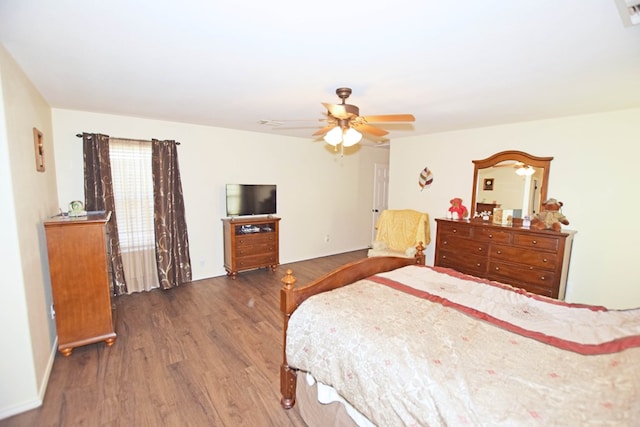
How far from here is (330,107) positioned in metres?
2.19

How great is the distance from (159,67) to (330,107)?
1278 millimetres

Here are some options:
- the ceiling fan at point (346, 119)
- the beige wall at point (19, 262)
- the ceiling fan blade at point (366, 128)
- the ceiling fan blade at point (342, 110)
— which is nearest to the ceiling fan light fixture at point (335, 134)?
the ceiling fan at point (346, 119)

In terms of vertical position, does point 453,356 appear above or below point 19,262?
below

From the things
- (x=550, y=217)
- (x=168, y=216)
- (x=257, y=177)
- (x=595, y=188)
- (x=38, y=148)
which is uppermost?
(x=38, y=148)

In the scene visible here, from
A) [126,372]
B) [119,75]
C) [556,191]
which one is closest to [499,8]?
[119,75]

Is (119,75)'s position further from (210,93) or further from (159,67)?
(210,93)

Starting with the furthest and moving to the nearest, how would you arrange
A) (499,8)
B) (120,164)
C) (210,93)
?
(120,164), (210,93), (499,8)

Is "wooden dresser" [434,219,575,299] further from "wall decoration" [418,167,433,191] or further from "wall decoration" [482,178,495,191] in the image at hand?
"wall decoration" [418,167,433,191]

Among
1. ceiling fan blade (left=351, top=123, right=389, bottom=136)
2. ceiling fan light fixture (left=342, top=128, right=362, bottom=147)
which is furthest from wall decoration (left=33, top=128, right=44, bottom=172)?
ceiling fan blade (left=351, top=123, right=389, bottom=136)

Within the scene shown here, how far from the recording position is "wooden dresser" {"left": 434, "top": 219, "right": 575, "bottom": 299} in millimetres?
3314

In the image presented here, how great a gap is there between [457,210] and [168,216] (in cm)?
420

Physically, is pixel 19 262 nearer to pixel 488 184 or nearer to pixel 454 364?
pixel 454 364

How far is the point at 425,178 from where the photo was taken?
16.4 feet

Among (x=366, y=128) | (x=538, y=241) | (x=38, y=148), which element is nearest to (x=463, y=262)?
(x=538, y=241)
